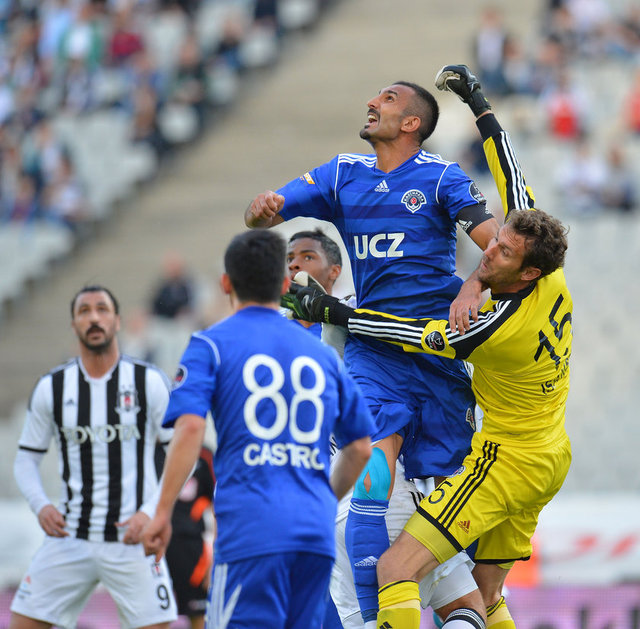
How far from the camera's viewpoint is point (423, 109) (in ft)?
21.2

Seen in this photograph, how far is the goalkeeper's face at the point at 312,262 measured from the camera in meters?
6.98

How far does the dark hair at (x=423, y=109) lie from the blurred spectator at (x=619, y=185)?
23.9 ft

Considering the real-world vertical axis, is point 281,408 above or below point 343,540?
above

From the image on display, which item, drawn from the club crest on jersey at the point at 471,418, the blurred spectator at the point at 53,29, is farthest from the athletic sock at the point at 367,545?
the blurred spectator at the point at 53,29

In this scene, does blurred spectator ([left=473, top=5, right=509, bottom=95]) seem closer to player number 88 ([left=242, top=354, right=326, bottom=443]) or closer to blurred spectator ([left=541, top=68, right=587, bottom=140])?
blurred spectator ([left=541, top=68, right=587, bottom=140])

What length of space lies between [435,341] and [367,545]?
42.5 inches

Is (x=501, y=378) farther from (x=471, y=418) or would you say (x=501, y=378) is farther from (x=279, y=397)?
(x=279, y=397)

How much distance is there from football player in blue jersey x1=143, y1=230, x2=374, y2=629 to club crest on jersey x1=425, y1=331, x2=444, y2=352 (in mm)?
909

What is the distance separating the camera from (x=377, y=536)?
623cm

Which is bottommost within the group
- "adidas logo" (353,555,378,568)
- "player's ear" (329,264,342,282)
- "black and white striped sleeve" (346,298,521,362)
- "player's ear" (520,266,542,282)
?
"adidas logo" (353,555,378,568)

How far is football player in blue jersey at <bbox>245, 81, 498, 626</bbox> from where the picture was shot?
6.25m

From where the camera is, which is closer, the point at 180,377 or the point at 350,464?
the point at 180,377

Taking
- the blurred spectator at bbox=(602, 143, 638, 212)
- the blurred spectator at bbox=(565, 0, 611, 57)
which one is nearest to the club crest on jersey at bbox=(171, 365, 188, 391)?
the blurred spectator at bbox=(602, 143, 638, 212)

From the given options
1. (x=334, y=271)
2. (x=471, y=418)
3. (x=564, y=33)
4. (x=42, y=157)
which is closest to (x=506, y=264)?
(x=471, y=418)
